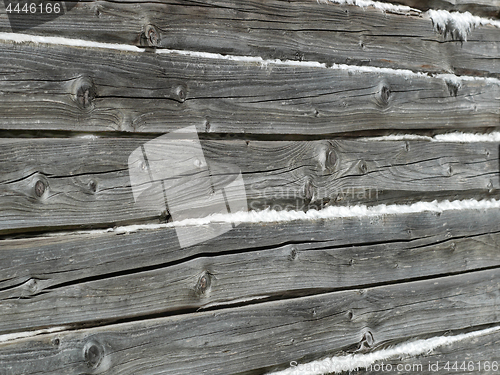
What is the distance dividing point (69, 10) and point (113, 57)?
0.62 feet

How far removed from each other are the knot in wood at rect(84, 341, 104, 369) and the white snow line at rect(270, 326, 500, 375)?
67cm

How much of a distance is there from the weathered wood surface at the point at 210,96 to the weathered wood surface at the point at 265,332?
0.68 meters

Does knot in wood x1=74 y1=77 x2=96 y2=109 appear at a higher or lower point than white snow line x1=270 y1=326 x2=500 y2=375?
higher

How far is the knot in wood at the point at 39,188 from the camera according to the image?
4.74 feet

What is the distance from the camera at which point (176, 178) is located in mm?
1664

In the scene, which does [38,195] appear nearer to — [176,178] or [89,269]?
[89,269]

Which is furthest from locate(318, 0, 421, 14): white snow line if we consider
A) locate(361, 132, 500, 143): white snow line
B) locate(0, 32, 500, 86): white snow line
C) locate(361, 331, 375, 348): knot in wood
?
locate(361, 331, 375, 348): knot in wood

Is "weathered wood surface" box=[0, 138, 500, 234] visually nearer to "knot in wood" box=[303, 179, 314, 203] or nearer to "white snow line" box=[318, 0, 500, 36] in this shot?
"knot in wood" box=[303, 179, 314, 203]

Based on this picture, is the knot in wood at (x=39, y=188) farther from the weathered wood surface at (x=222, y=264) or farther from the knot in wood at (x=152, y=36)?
the knot in wood at (x=152, y=36)

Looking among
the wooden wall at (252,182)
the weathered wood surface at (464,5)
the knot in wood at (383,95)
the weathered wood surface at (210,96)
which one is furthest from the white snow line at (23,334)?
the weathered wood surface at (464,5)

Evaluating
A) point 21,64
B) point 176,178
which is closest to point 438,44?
point 176,178

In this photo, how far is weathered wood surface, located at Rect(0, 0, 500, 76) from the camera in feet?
5.11

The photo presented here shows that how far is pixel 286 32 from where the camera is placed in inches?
73.9

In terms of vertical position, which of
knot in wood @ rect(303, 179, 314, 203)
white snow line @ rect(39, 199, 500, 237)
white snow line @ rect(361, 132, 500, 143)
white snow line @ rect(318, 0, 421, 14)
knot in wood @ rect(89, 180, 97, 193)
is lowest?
white snow line @ rect(39, 199, 500, 237)
